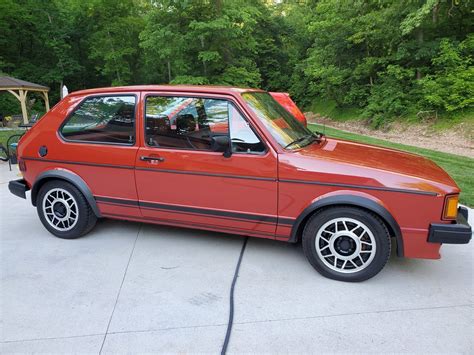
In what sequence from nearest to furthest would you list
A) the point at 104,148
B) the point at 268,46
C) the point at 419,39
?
the point at 104,148
the point at 419,39
the point at 268,46

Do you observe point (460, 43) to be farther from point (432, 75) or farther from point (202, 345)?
point (202, 345)

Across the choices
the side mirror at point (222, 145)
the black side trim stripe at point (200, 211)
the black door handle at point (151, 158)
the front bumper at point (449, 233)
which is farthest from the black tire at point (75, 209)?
the front bumper at point (449, 233)

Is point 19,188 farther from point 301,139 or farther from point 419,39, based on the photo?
point 419,39

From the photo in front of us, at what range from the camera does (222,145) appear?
333 cm

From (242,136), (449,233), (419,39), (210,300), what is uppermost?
(419,39)

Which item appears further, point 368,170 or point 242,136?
point 242,136

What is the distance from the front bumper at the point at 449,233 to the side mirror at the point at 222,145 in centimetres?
185

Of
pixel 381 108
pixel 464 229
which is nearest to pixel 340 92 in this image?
pixel 381 108

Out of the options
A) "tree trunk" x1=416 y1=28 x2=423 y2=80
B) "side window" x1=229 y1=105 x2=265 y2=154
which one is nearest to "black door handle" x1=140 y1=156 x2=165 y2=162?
"side window" x1=229 y1=105 x2=265 y2=154

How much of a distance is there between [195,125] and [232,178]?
67cm

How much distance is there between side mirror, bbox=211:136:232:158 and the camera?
3301 millimetres

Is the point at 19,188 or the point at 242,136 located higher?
the point at 242,136

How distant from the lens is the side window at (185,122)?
346cm

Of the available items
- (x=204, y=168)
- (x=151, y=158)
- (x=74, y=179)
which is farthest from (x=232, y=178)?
(x=74, y=179)
